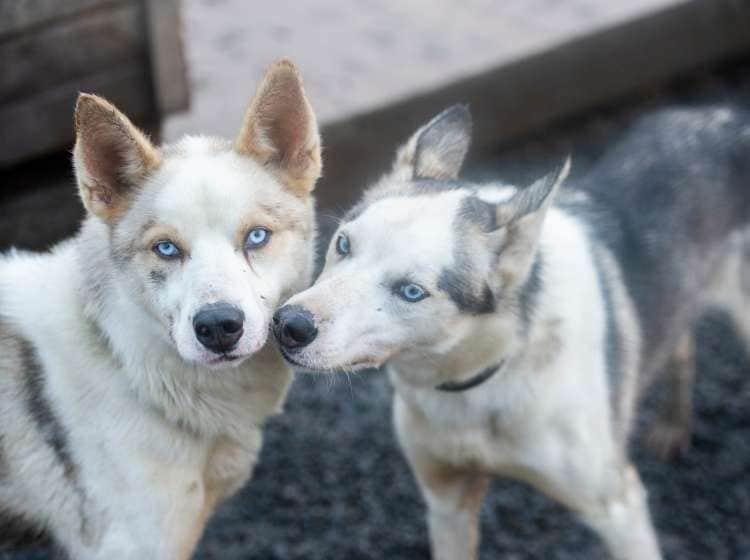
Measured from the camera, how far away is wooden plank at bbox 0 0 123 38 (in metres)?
4.52

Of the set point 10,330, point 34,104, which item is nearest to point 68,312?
point 10,330

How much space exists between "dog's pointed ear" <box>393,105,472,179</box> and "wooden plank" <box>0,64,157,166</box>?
201cm

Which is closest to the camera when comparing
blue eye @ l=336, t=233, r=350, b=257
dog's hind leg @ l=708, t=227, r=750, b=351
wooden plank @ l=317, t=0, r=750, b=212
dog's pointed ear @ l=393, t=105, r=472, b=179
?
blue eye @ l=336, t=233, r=350, b=257

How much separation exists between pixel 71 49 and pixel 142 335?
7.16 feet

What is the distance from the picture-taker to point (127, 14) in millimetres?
4727

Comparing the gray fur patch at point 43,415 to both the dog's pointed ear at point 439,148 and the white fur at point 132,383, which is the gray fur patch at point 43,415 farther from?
the dog's pointed ear at point 439,148

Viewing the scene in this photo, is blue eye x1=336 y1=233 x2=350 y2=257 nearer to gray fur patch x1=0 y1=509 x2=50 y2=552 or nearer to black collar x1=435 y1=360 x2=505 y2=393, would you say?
black collar x1=435 y1=360 x2=505 y2=393

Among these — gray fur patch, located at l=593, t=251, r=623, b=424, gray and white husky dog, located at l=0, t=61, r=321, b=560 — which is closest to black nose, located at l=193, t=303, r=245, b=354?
gray and white husky dog, located at l=0, t=61, r=321, b=560

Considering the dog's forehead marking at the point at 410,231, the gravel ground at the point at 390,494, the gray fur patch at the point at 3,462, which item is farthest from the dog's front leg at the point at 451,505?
the gray fur patch at the point at 3,462

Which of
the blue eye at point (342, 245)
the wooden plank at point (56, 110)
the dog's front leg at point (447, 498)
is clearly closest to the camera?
the blue eye at point (342, 245)

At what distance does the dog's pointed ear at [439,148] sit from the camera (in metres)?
3.35

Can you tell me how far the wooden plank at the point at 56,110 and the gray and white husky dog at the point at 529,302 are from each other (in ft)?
6.56

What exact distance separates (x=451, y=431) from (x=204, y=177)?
3.82 ft

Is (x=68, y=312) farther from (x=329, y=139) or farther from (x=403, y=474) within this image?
(x=329, y=139)
